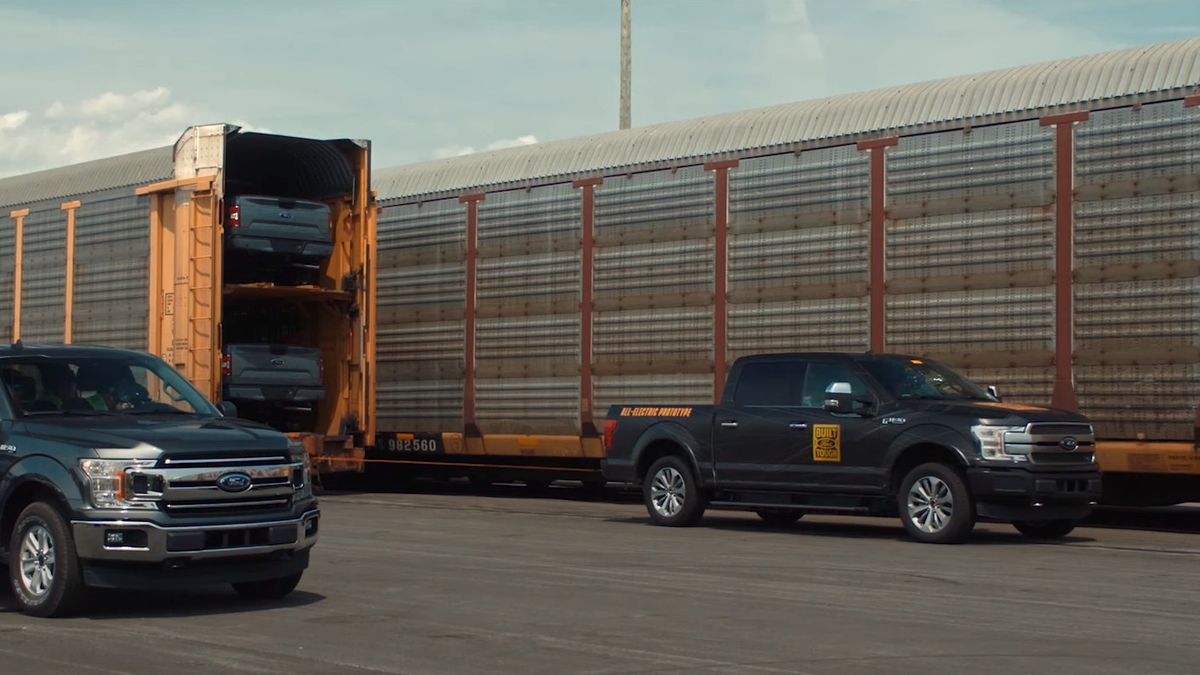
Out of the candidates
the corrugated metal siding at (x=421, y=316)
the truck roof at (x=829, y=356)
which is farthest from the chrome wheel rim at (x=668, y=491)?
the corrugated metal siding at (x=421, y=316)

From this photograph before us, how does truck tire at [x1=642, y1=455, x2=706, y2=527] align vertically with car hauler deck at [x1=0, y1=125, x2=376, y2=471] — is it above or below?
below

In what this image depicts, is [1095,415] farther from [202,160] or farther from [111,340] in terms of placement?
[111,340]

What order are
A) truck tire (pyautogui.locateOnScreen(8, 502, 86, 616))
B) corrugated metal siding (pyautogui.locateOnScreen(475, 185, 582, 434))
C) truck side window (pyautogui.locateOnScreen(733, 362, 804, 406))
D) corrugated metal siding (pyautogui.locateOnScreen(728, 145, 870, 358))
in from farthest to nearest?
1. corrugated metal siding (pyautogui.locateOnScreen(475, 185, 582, 434))
2. corrugated metal siding (pyautogui.locateOnScreen(728, 145, 870, 358))
3. truck side window (pyautogui.locateOnScreen(733, 362, 804, 406))
4. truck tire (pyautogui.locateOnScreen(8, 502, 86, 616))

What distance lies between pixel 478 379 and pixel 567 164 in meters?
3.19

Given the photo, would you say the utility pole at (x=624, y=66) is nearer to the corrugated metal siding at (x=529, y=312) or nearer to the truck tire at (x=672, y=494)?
the corrugated metal siding at (x=529, y=312)

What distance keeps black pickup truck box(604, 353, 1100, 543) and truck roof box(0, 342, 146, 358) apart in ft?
22.7

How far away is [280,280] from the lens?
21.6 meters

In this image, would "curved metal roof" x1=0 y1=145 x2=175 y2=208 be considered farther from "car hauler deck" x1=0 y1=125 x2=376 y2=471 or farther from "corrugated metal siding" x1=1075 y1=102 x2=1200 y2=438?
"corrugated metal siding" x1=1075 y1=102 x2=1200 y2=438

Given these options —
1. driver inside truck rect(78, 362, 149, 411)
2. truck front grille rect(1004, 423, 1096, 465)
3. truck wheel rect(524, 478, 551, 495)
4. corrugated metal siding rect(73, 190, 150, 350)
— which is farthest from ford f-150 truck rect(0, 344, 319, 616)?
truck wheel rect(524, 478, 551, 495)

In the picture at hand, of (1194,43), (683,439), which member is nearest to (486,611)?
(683,439)

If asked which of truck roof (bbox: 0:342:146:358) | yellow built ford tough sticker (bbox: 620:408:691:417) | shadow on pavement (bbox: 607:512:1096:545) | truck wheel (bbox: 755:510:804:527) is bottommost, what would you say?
shadow on pavement (bbox: 607:512:1096:545)

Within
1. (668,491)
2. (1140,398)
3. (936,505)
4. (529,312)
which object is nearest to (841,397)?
(936,505)

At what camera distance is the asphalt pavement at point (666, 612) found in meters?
8.25

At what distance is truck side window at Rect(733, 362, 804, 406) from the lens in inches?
645
